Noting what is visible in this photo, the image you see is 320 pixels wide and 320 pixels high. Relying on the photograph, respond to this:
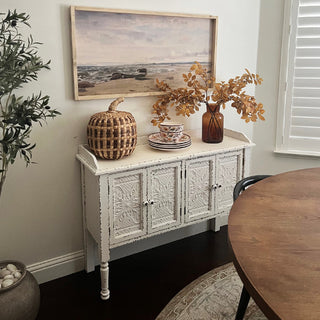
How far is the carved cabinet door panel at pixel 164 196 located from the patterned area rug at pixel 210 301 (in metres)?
0.40

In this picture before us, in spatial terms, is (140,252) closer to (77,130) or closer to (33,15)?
(77,130)

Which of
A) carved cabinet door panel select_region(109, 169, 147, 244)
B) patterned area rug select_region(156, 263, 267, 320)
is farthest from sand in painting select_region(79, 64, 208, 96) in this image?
patterned area rug select_region(156, 263, 267, 320)

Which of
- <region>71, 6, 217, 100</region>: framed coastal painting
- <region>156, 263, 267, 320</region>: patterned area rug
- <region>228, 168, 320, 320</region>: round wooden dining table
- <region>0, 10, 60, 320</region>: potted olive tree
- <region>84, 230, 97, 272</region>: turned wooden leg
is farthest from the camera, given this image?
<region>84, 230, 97, 272</region>: turned wooden leg

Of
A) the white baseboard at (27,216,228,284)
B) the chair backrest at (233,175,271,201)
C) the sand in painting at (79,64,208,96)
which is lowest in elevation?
the white baseboard at (27,216,228,284)

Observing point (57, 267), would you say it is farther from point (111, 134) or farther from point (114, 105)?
point (114, 105)

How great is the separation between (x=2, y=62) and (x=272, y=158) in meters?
2.20

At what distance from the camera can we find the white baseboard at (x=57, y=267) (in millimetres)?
2529

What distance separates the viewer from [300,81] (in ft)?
10.2

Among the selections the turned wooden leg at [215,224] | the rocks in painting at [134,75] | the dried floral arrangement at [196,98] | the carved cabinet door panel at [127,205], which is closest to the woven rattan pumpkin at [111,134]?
the carved cabinet door panel at [127,205]

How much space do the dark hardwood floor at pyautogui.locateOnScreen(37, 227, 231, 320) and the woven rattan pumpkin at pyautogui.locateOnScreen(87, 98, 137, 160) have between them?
2.63 feet

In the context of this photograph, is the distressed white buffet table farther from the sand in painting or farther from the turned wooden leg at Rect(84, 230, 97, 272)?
the sand in painting

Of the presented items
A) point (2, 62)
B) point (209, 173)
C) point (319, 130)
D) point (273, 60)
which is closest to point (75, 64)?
point (2, 62)

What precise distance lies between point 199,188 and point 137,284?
27.5 inches

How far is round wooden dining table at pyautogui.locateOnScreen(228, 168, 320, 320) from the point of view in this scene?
108 cm
